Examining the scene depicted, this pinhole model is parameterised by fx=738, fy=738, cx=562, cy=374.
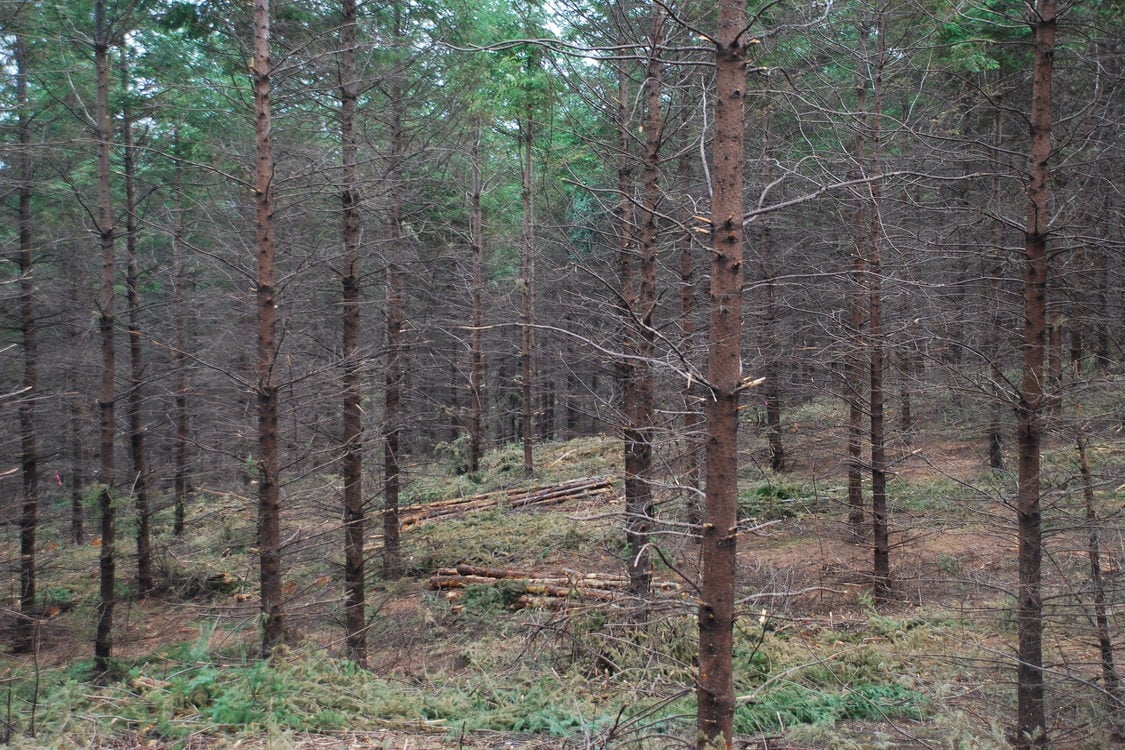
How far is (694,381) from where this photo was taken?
4109mm

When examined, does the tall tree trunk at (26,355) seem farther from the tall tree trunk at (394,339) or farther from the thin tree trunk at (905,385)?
the thin tree trunk at (905,385)

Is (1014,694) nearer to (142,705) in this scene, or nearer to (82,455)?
(142,705)

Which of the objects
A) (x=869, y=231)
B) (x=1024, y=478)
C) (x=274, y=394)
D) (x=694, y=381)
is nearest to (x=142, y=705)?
(x=274, y=394)

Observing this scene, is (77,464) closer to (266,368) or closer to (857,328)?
(266,368)

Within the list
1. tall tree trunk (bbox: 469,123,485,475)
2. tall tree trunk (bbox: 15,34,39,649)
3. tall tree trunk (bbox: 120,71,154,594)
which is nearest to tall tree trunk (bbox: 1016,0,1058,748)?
tall tree trunk (bbox: 120,71,154,594)

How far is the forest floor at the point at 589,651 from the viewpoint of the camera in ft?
17.9

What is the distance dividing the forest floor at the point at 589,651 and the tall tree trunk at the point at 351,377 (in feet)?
1.03

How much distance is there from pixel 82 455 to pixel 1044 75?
67.3 feet

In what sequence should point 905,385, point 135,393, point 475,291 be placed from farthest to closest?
1. point 475,291
2. point 135,393
3. point 905,385

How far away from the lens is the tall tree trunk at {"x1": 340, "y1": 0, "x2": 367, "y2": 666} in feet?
29.5

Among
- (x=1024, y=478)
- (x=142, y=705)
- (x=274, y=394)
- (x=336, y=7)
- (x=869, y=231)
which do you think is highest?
(x=336, y=7)

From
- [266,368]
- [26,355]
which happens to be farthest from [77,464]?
[266,368]

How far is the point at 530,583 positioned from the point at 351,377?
15.7 feet

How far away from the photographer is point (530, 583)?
39.5 feet
